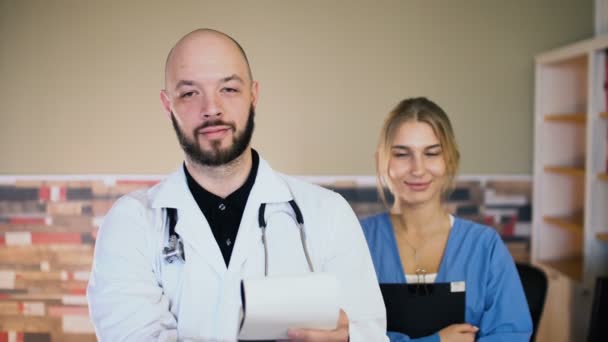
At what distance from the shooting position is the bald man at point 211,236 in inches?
50.9

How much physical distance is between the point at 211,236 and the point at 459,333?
0.69m

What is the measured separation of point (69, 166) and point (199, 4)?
106cm

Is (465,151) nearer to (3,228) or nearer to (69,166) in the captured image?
(69,166)

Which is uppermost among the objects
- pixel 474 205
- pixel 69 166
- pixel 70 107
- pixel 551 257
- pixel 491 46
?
pixel 491 46

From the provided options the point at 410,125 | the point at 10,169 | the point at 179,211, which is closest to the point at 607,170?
the point at 410,125

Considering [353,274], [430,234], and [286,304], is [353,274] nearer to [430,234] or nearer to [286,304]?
[286,304]

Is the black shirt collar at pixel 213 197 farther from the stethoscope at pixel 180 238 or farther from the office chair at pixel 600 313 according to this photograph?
the office chair at pixel 600 313

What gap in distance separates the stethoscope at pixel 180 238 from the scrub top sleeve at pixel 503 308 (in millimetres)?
552

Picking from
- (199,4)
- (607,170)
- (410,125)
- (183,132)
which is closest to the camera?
(183,132)

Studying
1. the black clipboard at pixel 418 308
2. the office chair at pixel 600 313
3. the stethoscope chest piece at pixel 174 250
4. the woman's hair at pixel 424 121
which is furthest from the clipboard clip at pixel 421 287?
the office chair at pixel 600 313

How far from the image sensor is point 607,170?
2.64 metres

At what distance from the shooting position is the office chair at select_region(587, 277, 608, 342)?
2375mm

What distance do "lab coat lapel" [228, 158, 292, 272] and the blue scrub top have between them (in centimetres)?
43

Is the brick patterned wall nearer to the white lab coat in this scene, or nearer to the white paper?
the white lab coat
